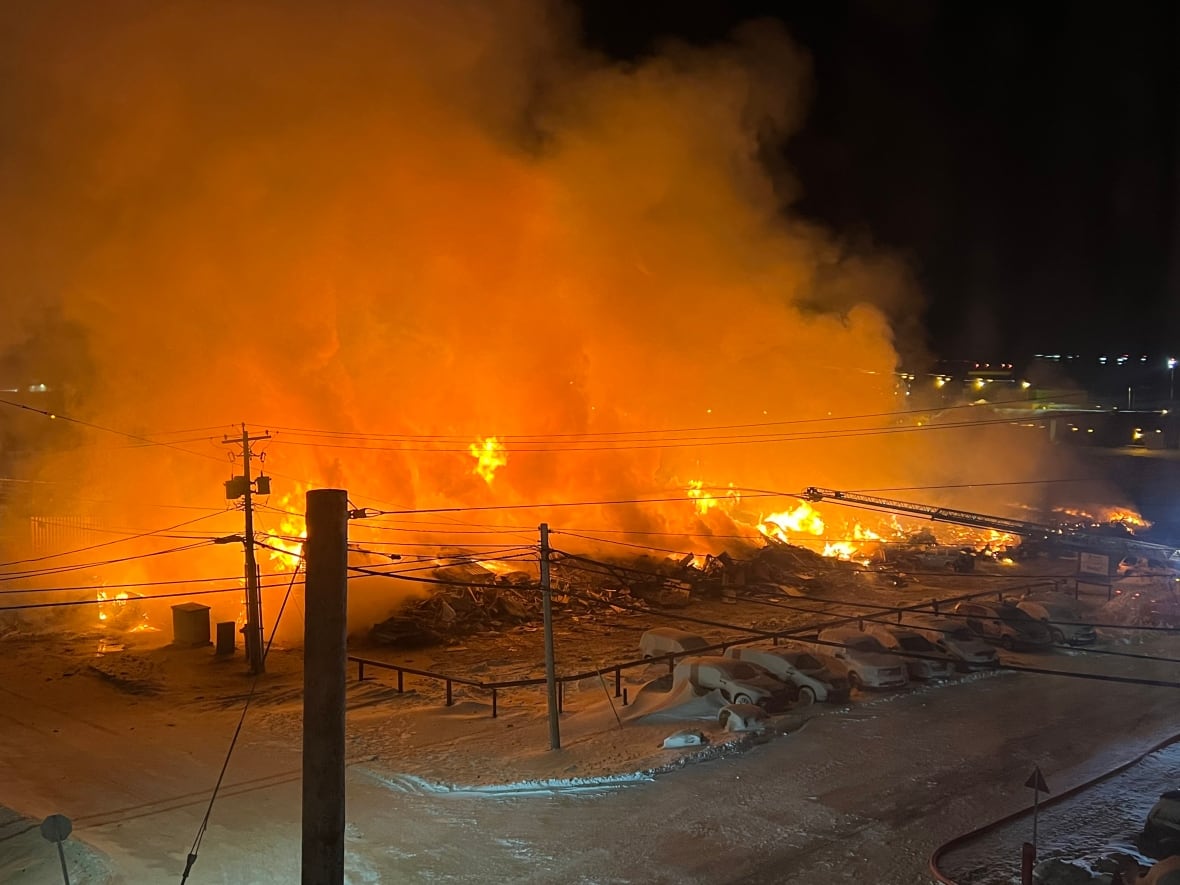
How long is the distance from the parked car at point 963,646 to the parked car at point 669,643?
5.83 m

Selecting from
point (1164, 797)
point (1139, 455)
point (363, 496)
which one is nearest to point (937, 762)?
point (1164, 797)

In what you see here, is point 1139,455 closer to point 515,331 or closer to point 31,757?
point 515,331

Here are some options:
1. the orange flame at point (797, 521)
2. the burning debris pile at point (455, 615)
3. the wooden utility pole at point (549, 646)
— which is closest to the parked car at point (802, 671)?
the wooden utility pole at point (549, 646)

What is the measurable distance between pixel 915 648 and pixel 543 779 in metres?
11.3

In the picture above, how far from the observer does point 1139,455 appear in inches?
2144

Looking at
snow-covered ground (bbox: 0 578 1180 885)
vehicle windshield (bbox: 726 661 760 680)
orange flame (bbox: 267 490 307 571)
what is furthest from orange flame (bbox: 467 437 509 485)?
vehicle windshield (bbox: 726 661 760 680)

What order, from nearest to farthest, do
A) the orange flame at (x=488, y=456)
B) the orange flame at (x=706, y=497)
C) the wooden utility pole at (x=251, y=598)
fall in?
the wooden utility pole at (x=251, y=598)
the orange flame at (x=488, y=456)
the orange flame at (x=706, y=497)

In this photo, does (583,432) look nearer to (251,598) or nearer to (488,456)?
(488,456)

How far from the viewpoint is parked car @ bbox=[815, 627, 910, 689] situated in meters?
17.9

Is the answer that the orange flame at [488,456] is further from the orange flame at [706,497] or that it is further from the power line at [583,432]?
the orange flame at [706,497]

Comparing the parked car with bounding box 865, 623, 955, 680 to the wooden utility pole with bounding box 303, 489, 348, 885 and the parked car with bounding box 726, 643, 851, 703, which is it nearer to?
the parked car with bounding box 726, 643, 851, 703

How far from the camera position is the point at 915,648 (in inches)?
779

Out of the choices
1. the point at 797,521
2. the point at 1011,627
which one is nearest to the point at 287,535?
the point at 1011,627

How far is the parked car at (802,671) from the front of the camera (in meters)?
16.9
